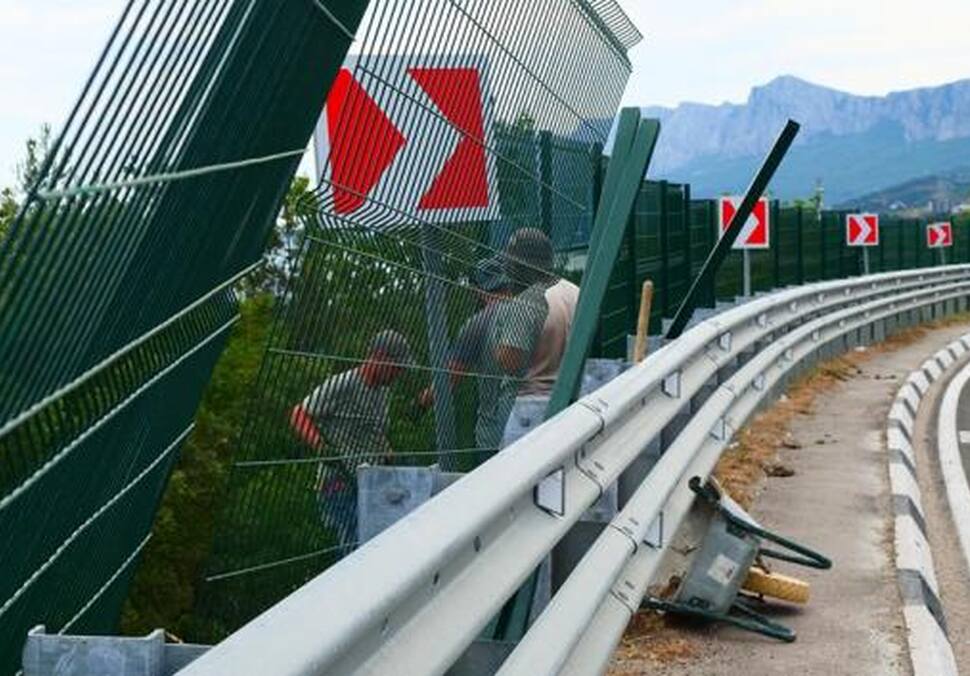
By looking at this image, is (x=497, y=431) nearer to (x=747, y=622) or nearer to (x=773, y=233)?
(x=747, y=622)

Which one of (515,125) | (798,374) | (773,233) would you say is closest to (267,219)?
(515,125)

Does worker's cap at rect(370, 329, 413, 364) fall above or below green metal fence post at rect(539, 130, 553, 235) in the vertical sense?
below

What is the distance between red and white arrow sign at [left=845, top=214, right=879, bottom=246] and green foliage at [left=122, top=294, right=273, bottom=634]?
2672cm

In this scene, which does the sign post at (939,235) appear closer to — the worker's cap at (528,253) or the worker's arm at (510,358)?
the worker's cap at (528,253)

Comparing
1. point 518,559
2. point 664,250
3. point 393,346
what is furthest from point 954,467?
point 518,559

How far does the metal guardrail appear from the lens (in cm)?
288

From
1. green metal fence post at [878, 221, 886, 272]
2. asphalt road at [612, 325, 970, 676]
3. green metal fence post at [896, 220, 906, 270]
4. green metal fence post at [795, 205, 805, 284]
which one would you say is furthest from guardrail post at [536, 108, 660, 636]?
green metal fence post at [896, 220, 906, 270]

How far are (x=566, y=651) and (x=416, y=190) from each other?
2.07 m

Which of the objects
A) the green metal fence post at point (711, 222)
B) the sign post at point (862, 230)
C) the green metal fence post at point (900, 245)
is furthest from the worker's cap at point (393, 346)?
the green metal fence post at point (900, 245)

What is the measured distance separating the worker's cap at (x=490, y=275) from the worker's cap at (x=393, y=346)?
0.79 m

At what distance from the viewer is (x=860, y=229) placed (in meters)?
36.7

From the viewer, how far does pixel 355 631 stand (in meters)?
2.94

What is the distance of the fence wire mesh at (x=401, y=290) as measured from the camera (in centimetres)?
556

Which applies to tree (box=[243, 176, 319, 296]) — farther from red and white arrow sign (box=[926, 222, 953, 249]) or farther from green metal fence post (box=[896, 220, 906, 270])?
red and white arrow sign (box=[926, 222, 953, 249])
